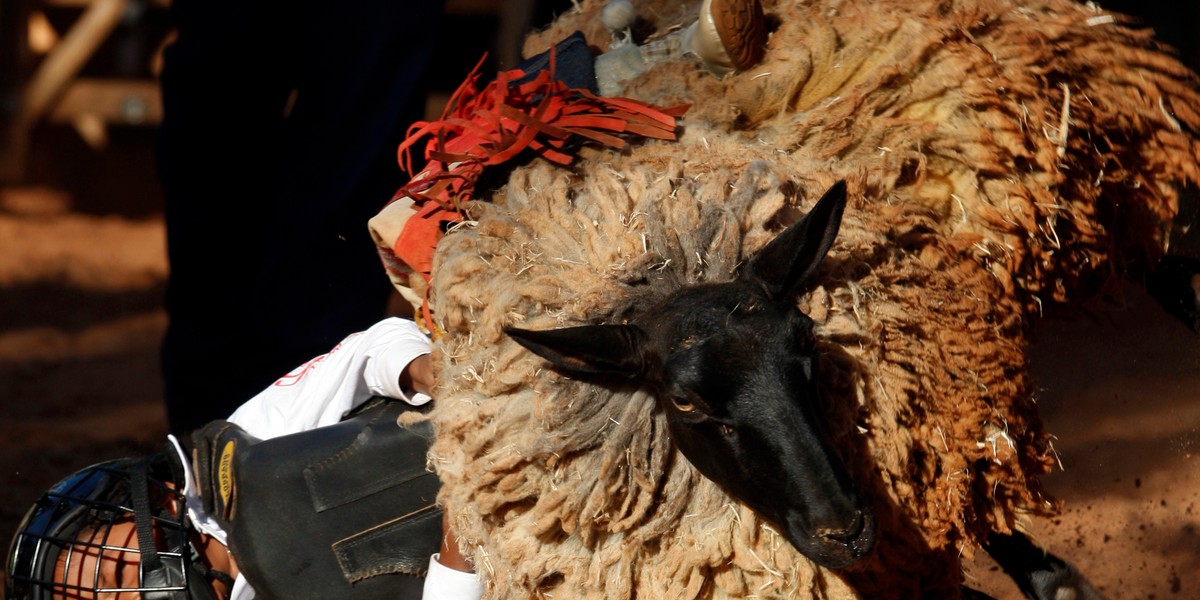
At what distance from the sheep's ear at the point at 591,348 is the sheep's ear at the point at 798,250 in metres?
0.27

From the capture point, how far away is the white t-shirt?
9.12 ft

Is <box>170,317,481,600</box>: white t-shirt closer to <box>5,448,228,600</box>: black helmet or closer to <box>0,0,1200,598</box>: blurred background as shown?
<box>5,448,228,600</box>: black helmet

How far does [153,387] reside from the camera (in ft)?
20.6

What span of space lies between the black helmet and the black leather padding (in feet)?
0.99

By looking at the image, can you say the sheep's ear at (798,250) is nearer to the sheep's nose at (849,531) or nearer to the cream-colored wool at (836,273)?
the cream-colored wool at (836,273)

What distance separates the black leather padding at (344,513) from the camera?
2.72 m

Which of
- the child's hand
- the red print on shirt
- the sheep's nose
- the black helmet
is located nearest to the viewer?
the sheep's nose

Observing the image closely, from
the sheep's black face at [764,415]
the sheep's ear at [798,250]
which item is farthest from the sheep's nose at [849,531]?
the sheep's ear at [798,250]

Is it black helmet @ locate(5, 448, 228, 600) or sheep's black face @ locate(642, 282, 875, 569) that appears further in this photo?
black helmet @ locate(5, 448, 228, 600)

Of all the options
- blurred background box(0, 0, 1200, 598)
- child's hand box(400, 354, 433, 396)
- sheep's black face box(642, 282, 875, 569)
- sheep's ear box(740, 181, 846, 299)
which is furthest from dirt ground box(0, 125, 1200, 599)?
child's hand box(400, 354, 433, 396)

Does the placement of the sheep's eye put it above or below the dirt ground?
above

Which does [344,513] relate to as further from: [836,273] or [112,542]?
[836,273]

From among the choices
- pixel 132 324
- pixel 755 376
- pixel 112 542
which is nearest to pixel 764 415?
pixel 755 376

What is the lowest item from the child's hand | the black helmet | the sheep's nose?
the black helmet
